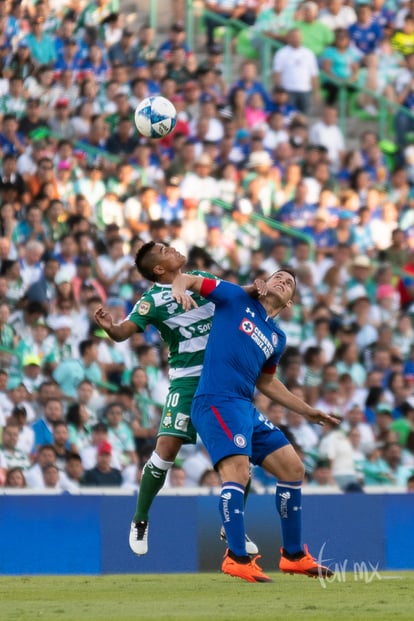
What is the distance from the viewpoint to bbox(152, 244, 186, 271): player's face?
10688 millimetres

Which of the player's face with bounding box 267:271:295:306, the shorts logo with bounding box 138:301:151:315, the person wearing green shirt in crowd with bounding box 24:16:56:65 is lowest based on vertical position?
the shorts logo with bounding box 138:301:151:315

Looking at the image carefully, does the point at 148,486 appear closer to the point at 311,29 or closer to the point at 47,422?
the point at 47,422

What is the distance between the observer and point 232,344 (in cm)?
1025

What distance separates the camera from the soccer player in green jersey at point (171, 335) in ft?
35.2

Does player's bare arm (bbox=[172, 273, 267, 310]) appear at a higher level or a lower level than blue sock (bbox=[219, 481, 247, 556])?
higher

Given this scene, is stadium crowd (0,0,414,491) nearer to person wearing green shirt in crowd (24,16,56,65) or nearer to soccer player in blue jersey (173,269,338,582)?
person wearing green shirt in crowd (24,16,56,65)

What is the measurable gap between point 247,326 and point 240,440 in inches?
30.3

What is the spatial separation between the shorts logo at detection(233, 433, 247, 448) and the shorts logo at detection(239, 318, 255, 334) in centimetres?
70

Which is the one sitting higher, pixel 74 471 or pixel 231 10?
pixel 231 10

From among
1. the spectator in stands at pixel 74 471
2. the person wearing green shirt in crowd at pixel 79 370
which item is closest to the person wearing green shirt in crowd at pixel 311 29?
the person wearing green shirt in crowd at pixel 79 370

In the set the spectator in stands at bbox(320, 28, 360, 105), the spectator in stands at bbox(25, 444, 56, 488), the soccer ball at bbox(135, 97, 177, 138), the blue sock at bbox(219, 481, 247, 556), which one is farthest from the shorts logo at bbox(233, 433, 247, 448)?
the spectator in stands at bbox(320, 28, 360, 105)

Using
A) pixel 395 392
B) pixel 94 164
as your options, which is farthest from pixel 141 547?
pixel 94 164

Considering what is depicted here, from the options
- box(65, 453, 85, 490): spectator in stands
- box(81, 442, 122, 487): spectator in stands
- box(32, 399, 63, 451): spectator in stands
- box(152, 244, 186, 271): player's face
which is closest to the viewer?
box(152, 244, 186, 271): player's face

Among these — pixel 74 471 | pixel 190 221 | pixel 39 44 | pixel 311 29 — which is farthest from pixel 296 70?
pixel 74 471
